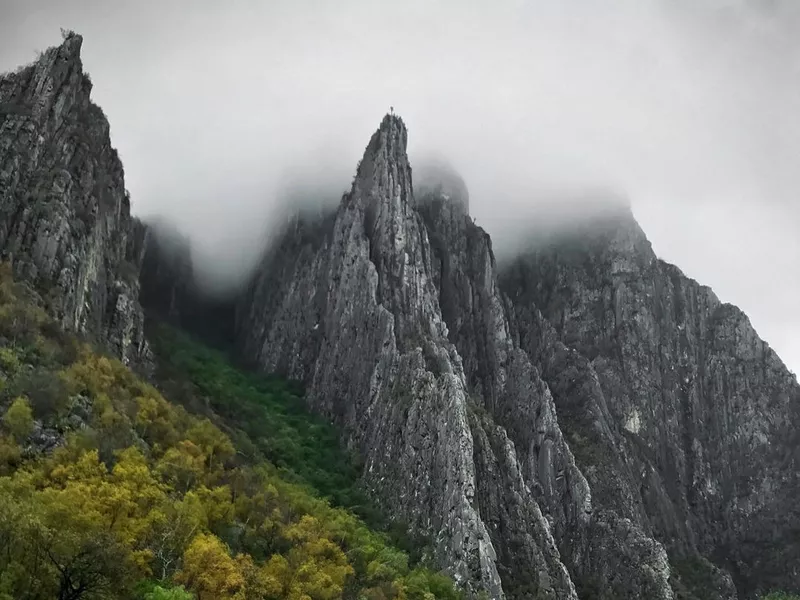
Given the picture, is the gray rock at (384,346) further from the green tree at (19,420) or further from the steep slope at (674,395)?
the green tree at (19,420)

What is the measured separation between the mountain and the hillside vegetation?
429 inches

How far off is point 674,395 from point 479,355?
52.7m

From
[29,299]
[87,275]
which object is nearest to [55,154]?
[87,275]

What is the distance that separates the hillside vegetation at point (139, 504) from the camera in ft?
141

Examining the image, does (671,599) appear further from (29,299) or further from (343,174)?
(343,174)

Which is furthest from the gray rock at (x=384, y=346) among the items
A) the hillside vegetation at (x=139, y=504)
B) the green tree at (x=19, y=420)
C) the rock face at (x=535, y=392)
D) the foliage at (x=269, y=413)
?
the green tree at (x=19, y=420)

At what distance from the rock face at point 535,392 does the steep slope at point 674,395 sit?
0.42m

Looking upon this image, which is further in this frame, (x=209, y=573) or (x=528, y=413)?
(x=528, y=413)

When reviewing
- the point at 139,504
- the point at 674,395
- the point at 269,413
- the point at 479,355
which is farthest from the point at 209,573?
the point at 674,395

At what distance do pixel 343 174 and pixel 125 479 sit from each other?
127m

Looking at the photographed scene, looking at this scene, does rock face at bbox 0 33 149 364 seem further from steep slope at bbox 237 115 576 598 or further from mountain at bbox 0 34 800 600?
steep slope at bbox 237 115 576 598

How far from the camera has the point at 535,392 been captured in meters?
137

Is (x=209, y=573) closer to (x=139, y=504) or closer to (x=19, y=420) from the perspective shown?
(x=139, y=504)

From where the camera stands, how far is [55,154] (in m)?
96.2
